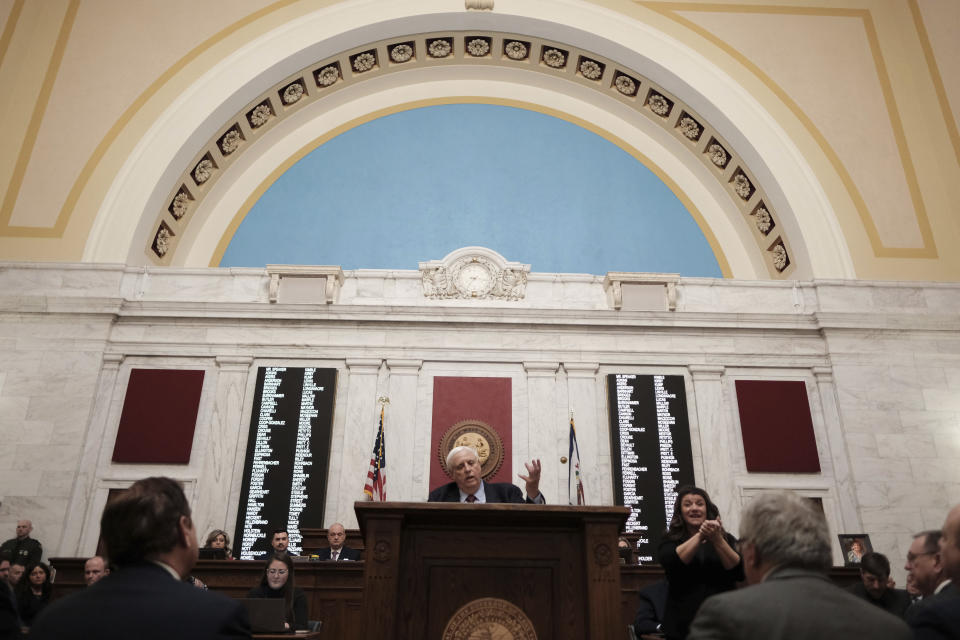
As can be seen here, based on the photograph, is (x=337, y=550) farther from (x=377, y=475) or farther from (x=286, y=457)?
(x=286, y=457)

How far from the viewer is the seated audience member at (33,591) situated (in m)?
6.91

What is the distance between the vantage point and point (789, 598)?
1.93m

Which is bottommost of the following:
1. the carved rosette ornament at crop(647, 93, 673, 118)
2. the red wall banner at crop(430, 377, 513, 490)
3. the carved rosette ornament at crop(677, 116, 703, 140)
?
the red wall banner at crop(430, 377, 513, 490)

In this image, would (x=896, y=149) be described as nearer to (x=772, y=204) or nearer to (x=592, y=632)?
(x=772, y=204)

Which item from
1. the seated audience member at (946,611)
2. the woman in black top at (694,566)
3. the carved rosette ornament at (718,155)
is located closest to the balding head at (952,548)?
the seated audience member at (946,611)

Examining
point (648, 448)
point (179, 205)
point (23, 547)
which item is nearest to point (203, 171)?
point (179, 205)

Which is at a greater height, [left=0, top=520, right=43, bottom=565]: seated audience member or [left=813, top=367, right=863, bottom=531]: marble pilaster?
[left=813, top=367, right=863, bottom=531]: marble pilaster

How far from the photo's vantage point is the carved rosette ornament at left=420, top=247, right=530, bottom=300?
10969mm

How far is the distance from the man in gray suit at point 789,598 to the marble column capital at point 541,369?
8.25 m

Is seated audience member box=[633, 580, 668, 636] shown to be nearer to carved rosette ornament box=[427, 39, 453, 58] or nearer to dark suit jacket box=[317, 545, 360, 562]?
dark suit jacket box=[317, 545, 360, 562]

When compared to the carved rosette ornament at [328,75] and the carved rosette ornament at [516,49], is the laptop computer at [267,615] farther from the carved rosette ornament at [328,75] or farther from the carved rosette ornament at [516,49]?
the carved rosette ornament at [516,49]

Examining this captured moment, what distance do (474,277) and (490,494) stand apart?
668 cm

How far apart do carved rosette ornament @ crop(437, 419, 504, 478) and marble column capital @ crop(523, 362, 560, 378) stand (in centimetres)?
98

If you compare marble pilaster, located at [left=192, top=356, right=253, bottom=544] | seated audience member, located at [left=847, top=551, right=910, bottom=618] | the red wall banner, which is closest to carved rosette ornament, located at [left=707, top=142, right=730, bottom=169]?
the red wall banner
